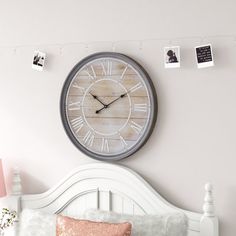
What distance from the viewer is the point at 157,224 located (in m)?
2.64

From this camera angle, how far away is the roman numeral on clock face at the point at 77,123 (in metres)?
3.06

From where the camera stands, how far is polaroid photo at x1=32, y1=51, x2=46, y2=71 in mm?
3162

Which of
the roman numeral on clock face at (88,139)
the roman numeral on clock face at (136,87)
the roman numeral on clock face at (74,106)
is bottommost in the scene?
the roman numeral on clock face at (88,139)

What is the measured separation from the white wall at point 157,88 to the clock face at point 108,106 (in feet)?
0.21

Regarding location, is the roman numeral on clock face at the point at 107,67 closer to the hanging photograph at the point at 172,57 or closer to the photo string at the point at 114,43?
the photo string at the point at 114,43

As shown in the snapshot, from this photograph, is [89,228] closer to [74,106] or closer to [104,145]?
[104,145]

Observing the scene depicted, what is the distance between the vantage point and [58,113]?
3.14m

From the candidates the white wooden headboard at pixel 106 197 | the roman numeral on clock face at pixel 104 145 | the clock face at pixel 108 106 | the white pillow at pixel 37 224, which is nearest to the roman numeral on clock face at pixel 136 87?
the clock face at pixel 108 106

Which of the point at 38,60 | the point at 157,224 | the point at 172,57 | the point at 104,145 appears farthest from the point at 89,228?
the point at 38,60

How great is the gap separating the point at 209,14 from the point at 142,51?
423mm

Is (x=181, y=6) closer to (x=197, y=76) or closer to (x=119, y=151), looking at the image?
(x=197, y=76)

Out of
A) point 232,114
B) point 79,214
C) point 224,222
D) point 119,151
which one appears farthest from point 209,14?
point 79,214

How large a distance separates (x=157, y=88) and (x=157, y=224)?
75cm

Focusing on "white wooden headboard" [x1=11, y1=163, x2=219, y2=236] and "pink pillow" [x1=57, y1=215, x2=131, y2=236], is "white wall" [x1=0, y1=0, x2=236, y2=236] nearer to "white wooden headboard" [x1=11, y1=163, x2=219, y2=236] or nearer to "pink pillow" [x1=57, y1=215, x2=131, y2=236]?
"white wooden headboard" [x1=11, y1=163, x2=219, y2=236]
